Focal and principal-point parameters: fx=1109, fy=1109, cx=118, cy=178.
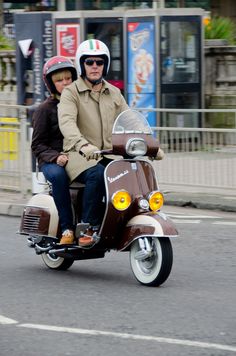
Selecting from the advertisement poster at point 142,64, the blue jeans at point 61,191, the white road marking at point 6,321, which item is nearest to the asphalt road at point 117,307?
the white road marking at point 6,321

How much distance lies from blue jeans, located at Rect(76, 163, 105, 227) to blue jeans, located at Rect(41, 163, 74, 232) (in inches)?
5.6

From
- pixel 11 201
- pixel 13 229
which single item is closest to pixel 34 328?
pixel 13 229

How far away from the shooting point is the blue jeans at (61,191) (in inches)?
326

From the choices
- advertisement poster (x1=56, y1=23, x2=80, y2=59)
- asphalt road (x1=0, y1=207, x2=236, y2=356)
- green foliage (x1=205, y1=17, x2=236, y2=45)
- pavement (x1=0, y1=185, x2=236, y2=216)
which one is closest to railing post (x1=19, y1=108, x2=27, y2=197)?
pavement (x1=0, y1=185, x2=236, y2=216)

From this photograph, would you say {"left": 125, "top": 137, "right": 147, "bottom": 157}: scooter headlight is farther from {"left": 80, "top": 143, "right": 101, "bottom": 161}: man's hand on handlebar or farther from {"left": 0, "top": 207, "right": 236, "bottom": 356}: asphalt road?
{"left": 0, "top": 207, "right": 236, "bottom": 356}: asphalt road

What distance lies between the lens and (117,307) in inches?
287

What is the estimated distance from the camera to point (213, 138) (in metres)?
13.2

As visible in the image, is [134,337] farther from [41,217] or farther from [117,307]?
[41,217]

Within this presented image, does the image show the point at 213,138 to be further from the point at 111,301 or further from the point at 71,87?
the point at 111,301

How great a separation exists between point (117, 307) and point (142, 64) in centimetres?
1035

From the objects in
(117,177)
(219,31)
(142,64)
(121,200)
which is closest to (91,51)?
(117,177)

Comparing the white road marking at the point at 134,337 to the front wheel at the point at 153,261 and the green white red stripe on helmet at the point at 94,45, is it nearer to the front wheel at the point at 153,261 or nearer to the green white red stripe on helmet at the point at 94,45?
the front wheel at the point at 153,261

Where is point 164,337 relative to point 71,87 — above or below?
below

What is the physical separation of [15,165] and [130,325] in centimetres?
702
